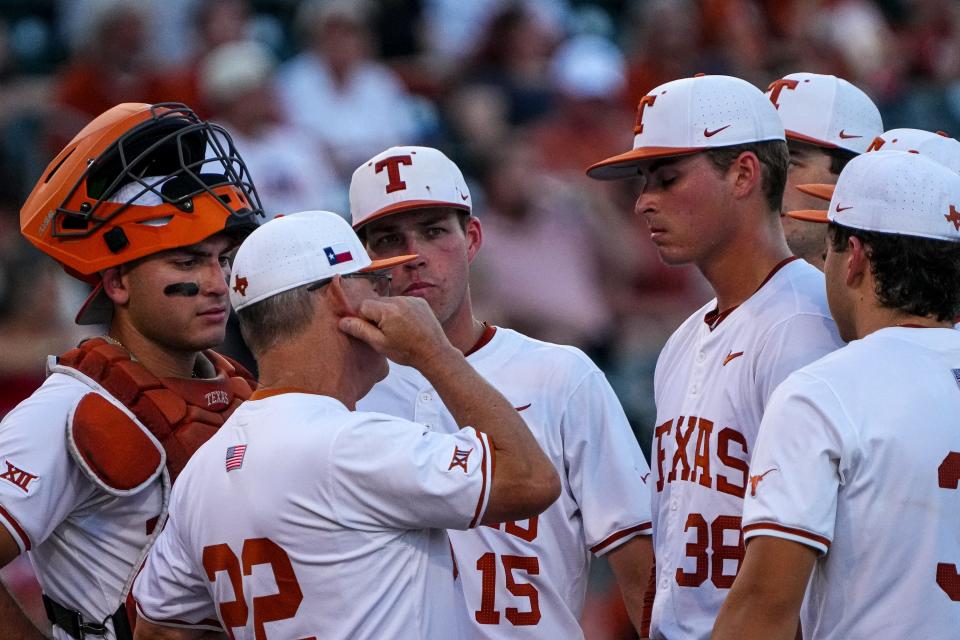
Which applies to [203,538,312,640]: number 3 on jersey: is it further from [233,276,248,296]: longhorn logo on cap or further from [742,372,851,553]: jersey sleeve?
[742,372,851,553]: jersey sleeve

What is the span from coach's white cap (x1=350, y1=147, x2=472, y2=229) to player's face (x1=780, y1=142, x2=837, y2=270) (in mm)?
1118

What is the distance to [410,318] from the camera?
3592mm

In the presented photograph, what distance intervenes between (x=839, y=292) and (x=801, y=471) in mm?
595

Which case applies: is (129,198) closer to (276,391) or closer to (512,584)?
(276,391)

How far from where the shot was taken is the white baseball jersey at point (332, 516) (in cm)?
333

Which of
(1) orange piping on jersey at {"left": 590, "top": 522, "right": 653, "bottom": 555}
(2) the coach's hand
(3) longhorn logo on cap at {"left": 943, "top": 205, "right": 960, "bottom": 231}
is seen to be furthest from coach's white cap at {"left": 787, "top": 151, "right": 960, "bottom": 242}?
(1) orange piping on jersey at {"left": 590, "top": 522, "right": 653, "bottom": 555}

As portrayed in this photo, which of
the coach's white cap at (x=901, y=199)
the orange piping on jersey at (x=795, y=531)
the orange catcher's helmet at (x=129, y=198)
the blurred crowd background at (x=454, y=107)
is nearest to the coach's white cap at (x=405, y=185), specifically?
the orange catcher's helmet at (x=129, y=198)

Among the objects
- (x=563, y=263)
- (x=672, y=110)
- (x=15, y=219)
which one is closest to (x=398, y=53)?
(x=563, y=263)

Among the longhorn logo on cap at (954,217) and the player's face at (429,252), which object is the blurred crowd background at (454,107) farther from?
the longhorn logo on cap at (954,217)

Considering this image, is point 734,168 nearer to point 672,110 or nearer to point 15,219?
point 672,110

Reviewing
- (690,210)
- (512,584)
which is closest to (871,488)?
(690,210)

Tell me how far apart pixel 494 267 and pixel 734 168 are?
5201 millimetres

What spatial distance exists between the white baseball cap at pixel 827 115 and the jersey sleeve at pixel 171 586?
2532 millimetres

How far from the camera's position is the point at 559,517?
4457 mm
